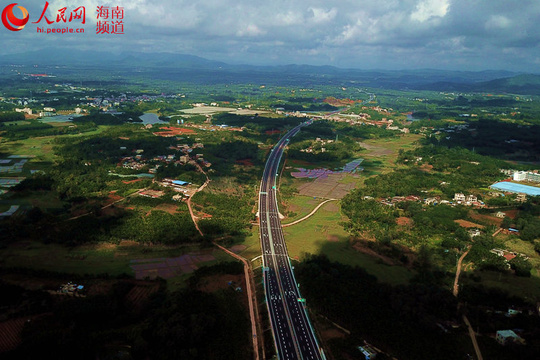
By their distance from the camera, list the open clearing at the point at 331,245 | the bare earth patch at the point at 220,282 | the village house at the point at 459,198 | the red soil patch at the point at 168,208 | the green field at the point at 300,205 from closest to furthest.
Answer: the bare earth patch at the point at 220,282
the open clearing at the point at 331,245
the red soil patch at the point at 168,208
the green field at the point at 300,205
the village house at the point at 459,198

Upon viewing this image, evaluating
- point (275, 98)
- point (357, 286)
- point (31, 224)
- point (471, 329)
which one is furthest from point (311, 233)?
point (275, 98)

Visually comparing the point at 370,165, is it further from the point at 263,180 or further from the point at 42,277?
the point at 42,277

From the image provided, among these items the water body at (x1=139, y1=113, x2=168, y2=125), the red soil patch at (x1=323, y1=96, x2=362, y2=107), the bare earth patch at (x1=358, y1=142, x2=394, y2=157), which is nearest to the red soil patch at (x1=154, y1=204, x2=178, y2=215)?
the bare earth patch at (x1=358, y1=142, x2=394, y2=157)

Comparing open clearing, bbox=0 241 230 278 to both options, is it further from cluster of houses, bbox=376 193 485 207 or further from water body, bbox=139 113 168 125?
water body, bbox=139 113 168 125

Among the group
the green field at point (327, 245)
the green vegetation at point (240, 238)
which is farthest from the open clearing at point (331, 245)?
the green vegetation at point (240, 238)

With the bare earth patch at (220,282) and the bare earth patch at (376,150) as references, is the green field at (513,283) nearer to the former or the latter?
the bare earth patch at (220,282)

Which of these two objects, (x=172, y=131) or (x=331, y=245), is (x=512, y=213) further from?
(x=172, y=131)

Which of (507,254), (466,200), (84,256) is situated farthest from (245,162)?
(507,254)
